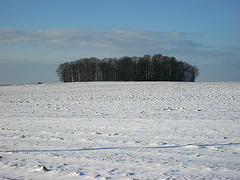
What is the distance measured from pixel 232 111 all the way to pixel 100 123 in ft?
21.0

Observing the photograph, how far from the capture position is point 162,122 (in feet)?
31.9

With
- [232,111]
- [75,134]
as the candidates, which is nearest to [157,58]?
[232,111]

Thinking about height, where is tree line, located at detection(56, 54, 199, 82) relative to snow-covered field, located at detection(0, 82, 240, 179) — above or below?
above

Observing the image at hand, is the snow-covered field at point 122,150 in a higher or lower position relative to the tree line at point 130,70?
lower

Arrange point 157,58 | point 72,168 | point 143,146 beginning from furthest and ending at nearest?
point 157,58
point 143,146
point 72,168

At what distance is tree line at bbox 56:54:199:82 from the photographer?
248 ft

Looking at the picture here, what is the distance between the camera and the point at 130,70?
75688 mm

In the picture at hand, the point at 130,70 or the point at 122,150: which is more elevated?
the point at 130,70

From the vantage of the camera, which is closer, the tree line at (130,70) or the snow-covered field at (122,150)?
the snow-covered field at (122,150)

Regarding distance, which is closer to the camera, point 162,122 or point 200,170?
Answer: point 200,170

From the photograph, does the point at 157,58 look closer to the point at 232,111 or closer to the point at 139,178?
the point at 232,111

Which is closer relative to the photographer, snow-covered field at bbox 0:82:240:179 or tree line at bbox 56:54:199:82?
snow-covered field at bbox 0:82:240:179

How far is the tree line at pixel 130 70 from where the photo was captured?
75.7 metres

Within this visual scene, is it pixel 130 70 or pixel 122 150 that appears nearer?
pixel 122 150
